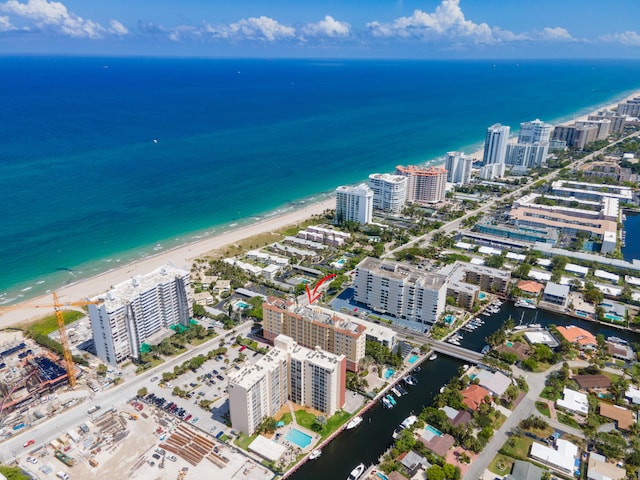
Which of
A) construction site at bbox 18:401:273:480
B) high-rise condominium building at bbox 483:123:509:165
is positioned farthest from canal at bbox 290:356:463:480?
high-rise condominium building at bbox 483:123:509:165

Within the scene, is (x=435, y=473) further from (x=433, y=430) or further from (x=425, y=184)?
(x=425, y=184)

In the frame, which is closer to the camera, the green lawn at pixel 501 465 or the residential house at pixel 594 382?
the green lawn at pixel 501 465

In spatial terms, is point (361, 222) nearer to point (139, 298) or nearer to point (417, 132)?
point (139, 298)

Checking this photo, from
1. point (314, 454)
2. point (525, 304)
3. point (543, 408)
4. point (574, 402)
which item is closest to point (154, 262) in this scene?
point (314, 454)

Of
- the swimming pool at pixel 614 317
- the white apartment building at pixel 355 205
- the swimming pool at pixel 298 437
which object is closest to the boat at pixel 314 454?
the swimming pool at pixel 298 437

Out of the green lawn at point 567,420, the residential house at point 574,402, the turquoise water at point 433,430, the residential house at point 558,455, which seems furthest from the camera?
the residential house at point 574,402

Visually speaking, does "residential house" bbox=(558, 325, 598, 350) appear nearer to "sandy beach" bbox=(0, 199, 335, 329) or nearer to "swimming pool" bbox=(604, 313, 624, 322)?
"swimming pool" bbox=(604, 313, 624, 322)

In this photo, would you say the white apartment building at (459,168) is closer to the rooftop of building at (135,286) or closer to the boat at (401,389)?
the boat at (401,389)
